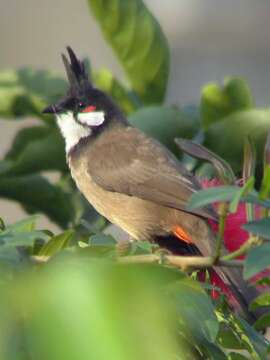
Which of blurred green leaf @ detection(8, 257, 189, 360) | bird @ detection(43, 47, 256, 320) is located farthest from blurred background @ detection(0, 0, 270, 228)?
blurred green leaf @ detection(8, 257, 189, 360)

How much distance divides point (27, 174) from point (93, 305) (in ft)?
4.06

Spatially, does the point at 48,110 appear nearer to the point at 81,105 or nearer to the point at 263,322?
the point at 81,105

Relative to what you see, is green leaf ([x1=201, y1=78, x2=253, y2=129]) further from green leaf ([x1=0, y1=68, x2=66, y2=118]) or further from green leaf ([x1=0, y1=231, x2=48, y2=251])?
green leaf ([x1=0, y1=231, x2=48, y2=251])

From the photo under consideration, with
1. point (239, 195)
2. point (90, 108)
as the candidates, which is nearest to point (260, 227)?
point (239, 195)

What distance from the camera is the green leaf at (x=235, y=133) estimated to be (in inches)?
67.0

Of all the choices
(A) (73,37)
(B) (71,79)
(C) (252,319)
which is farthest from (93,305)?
(A) (73,37)

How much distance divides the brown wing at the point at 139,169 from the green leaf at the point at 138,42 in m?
0.22

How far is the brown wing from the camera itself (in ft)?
7.43

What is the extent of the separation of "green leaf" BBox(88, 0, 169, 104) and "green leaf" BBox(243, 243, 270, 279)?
116 cm

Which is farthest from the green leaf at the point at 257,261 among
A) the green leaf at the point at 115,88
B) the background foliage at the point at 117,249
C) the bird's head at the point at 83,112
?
the bird's head at the point at 83,112

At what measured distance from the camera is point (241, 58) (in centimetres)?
662

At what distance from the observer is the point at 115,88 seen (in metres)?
2.04

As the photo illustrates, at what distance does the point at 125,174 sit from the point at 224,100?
709mm

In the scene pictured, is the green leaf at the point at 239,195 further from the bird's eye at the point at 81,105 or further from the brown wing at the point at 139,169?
the bird's eye at the point at 81,105
